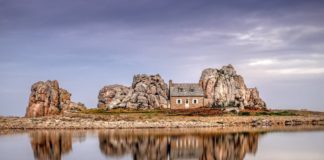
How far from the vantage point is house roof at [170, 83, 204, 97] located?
97125mm

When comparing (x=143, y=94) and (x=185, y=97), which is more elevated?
(x=143, y=94)

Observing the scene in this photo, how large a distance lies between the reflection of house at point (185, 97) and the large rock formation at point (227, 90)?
2.41 meters

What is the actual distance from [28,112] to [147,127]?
31.3 m

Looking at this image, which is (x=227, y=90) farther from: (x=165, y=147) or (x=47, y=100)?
(x=165, y=147)

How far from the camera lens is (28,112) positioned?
293 ft

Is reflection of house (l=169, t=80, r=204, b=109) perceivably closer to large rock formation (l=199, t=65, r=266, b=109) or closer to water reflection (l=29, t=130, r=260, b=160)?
large rock formation (l=199, t=65, r=266, b=109)

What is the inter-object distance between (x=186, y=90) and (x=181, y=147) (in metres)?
54.5

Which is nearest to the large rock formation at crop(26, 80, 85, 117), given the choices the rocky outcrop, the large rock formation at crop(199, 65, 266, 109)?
the rocky outcrop

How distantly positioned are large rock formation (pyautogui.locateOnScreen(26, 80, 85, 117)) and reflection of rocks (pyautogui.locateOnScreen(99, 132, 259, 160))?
4082cm

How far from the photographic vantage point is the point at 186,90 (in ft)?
322

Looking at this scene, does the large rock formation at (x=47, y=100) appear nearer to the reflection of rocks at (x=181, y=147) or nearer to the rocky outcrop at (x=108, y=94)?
the rocky outcrop at (x=108, y=94)

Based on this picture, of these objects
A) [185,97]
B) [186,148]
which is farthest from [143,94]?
[186,148]

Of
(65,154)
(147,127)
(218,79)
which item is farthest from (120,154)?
(218,79)

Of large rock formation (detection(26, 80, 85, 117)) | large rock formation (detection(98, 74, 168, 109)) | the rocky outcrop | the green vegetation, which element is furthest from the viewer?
the rocky outcrop
